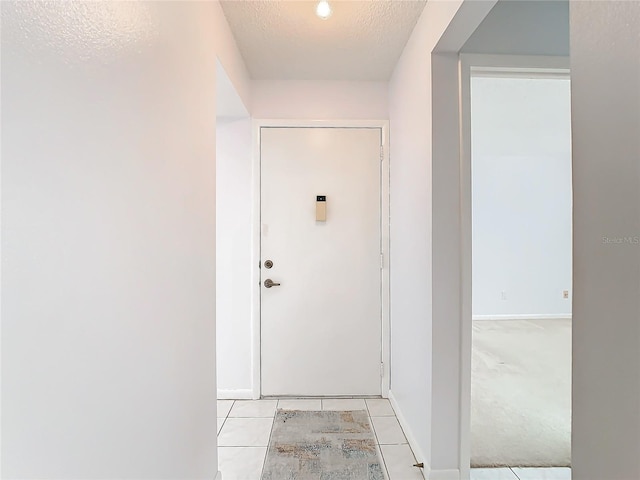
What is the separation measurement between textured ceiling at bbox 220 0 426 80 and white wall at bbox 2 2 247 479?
679 millimetres

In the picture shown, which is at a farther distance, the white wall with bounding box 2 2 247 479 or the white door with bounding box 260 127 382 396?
the white door with bounding box 260 127 382 396

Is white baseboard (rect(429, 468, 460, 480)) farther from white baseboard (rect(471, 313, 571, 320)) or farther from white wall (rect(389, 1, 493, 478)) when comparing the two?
white baseboard (rect(471, 313, 571, 320))

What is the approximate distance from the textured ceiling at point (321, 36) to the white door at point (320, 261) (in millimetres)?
409

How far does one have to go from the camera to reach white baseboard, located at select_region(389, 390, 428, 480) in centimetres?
176

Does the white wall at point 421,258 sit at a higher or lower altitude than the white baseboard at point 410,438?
higher

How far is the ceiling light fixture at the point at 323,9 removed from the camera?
168 centimetres

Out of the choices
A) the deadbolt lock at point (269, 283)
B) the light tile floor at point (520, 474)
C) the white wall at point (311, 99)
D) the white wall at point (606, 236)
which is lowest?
the light tile floor at point (520, 474)

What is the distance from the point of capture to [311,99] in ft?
8.72

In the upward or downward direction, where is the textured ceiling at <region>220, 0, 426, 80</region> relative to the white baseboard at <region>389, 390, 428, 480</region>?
upward

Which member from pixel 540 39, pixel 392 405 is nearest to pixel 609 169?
pixel 540 39

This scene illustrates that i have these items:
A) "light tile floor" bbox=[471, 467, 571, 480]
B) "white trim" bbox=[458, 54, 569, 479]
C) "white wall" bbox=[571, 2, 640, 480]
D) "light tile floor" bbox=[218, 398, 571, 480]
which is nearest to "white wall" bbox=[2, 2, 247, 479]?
"light tile floor" bbox=[218, 398, 571, 480]

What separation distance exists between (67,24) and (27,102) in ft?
0.67

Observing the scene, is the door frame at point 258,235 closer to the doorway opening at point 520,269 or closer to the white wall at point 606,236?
the doorway opening at point 520,269

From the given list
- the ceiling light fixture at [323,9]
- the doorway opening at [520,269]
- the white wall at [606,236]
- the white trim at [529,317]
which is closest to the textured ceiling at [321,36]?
the ceiling light fixture at [323,9]
